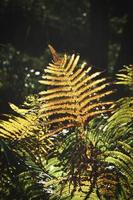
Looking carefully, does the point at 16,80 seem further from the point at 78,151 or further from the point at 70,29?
the point at 70,29

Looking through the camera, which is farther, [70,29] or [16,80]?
[70,29]

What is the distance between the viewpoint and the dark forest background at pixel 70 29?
13.4 m

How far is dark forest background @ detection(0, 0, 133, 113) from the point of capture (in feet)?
43.8

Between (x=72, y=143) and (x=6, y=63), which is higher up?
(x=6, y=63)

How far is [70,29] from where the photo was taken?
1959 cm

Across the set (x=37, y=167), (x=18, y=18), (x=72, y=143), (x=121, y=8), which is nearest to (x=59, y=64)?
(x=72, y=143)

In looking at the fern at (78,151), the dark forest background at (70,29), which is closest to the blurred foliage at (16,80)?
the fern at (78,151)

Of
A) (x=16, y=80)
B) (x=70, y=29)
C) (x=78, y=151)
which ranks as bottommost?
(x=78, y=151)

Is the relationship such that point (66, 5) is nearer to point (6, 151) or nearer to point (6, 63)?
point (6, 63)

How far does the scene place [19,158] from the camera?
1835 millimetres

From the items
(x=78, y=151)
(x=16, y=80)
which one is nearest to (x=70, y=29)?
(x=16, y=80)

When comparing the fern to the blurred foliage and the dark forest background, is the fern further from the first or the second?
the dark forest background

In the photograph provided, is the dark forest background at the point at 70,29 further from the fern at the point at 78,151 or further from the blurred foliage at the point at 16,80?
the fern at the point at 78,151

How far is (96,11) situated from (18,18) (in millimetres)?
4913
